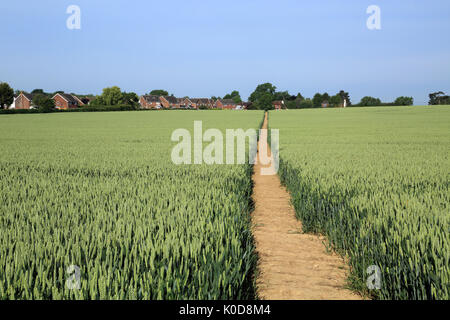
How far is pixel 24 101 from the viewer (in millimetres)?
100250

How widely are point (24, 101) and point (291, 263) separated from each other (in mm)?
115920

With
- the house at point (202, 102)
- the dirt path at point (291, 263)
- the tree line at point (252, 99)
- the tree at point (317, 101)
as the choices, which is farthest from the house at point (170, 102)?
the dirt path at point (291, 263)

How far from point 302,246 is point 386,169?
3.97m

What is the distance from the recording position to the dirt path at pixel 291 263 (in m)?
3.90

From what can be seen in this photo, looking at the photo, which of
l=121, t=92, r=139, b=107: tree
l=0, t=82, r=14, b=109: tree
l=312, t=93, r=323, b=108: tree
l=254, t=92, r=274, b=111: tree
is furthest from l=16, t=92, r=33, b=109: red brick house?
l=312, t=93, r=323, b=108: tree

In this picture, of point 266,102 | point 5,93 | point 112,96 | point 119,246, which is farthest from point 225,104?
point 119,246

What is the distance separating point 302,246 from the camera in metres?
5.44

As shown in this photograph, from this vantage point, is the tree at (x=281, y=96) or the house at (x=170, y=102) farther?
the tree at (x=281, y=96)

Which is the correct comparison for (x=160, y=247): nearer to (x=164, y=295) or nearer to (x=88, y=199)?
(x=164, y=295)

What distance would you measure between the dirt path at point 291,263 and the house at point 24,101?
11214 cm

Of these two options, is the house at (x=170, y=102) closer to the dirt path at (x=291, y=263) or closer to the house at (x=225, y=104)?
the house at (x=225, y=104)

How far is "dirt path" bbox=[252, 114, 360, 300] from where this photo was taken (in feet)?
12.8
